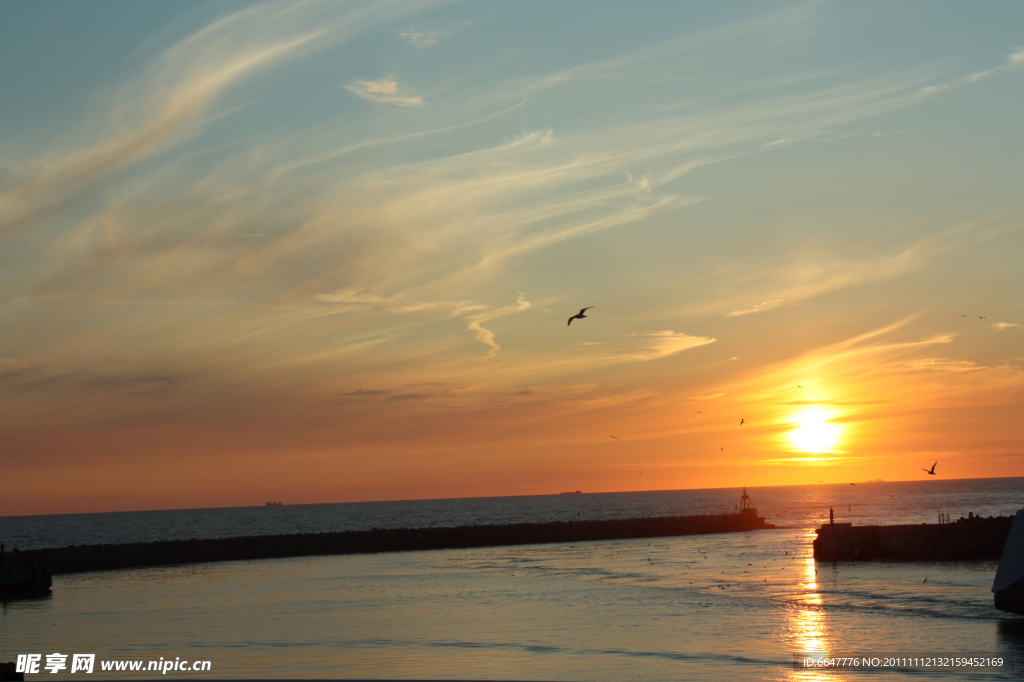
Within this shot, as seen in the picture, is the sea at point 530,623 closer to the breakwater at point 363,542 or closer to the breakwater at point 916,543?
the breakwater at point 916,543

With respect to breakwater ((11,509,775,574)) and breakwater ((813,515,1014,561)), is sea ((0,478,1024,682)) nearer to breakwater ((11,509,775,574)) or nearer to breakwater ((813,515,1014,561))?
breakwater ((813,515,1014,561))

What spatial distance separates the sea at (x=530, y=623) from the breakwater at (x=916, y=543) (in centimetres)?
408

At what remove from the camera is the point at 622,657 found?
87.8 ft

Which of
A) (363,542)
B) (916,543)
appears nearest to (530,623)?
(916,543)

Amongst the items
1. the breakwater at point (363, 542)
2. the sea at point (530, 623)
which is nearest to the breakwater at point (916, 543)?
the sea at point (530, 623)

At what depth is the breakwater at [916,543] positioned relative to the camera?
2495 inches

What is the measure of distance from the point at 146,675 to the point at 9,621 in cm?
1452

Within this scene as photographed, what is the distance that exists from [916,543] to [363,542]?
47.9 m

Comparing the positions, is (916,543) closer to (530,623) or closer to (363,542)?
(530,623)

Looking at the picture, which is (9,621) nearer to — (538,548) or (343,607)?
(343,607)

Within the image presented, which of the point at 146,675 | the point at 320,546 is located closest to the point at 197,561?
the point at 320,546

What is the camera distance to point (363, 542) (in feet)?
271

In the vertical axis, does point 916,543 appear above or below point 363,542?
above

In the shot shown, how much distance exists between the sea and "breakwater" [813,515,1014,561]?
4080 millimetres
